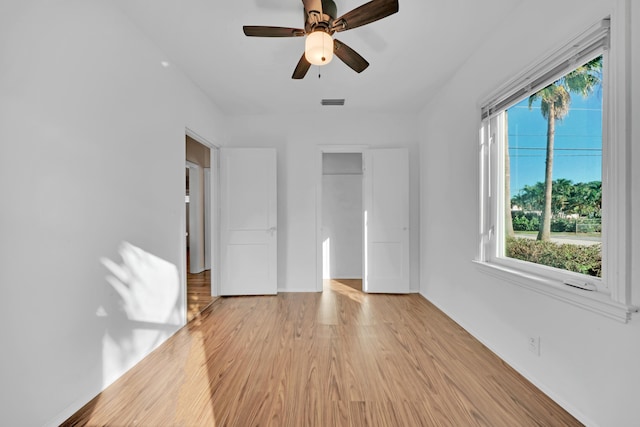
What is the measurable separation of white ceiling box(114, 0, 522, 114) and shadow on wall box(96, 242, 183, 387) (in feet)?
5.73

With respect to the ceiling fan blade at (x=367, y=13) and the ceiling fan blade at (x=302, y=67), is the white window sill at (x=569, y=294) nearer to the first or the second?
the ceiling fan blade at (x=367, y=13)

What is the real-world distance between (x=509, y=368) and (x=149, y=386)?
2.49 m

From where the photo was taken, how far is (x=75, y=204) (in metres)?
1.76

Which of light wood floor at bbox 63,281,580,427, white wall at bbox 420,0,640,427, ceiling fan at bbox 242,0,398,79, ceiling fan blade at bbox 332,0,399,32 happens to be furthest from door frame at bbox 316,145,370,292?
ceiling fan blade at bbox 332,0,399,32

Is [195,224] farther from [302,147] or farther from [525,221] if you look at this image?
[525,221]

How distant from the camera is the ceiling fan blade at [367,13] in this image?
174 cm

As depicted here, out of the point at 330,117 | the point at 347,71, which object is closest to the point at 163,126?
the point at 347,71

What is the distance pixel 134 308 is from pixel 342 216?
3.65 metres

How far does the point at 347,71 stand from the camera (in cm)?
309

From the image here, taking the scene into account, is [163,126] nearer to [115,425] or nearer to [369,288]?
[115,425]

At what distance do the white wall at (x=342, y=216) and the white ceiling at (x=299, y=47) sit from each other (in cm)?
159

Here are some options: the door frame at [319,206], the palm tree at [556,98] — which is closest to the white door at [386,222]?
the door frame at [319,206]

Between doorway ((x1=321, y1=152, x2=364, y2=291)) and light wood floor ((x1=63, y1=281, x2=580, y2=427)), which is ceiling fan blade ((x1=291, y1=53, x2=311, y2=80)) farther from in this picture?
doorway ((x1=321, y1=152, x2=364, y2=291))

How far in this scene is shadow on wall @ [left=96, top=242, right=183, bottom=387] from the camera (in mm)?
2012
